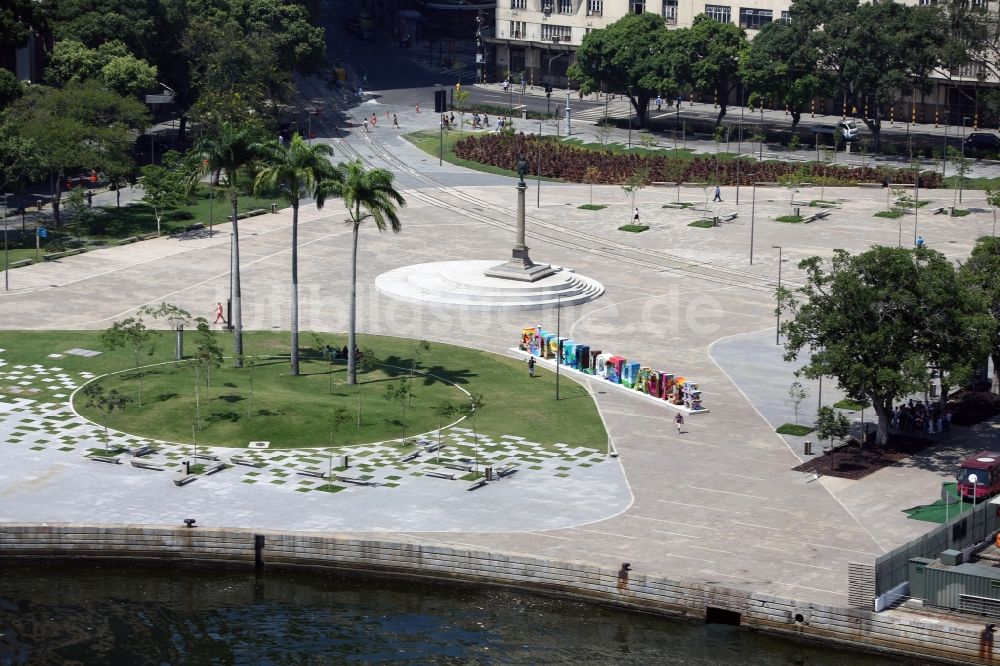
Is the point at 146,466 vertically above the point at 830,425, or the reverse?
the point at 830,425

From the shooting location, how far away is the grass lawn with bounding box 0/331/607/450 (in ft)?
305

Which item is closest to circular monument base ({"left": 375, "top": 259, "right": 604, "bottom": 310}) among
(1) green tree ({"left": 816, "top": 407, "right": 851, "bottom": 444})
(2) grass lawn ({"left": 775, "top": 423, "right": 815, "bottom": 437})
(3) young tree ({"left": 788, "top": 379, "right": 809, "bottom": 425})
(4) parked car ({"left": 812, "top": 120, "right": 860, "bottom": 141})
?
(3) young tree ({"left": 788, "top": 379, "right": 809, "bottom": 425})

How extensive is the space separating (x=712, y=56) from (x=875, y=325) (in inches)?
4318

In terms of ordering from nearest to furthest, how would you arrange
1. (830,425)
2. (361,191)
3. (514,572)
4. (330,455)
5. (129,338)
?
(514,572), (830,425), (330,455), (361,191), (129,338)

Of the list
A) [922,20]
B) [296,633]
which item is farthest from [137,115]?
[296,633]

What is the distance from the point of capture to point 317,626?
71.3 m

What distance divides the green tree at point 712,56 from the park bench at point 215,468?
11642cm

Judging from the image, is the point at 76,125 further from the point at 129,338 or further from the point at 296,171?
the point at 296,171

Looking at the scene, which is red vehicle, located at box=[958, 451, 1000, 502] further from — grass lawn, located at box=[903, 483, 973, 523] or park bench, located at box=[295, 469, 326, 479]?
park bench, located at box=[295, 469, 326, 479]

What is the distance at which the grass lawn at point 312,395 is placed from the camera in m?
93.1

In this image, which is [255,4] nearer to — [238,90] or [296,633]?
[238,90]

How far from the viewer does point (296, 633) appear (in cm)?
7050

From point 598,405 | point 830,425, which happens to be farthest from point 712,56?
point 830,425

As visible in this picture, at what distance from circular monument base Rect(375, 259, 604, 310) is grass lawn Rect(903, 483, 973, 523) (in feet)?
140
